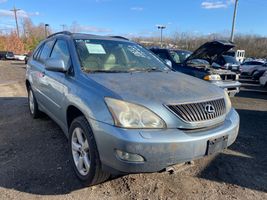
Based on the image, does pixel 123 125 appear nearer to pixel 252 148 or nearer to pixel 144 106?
pixel 144 106

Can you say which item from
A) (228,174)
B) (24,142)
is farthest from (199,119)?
(24,142)

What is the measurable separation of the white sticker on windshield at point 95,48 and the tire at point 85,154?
3.69 feet

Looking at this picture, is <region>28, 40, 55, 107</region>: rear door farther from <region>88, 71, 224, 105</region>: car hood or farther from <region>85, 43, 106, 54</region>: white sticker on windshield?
<region>88, 71, 224, 105</region>: car hood

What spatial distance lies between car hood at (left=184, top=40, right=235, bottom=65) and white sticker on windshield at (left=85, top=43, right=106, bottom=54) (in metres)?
5.11

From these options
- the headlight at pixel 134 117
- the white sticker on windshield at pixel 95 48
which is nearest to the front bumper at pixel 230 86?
the white sticker on windshield at pixel 95 48

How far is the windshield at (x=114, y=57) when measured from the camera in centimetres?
360

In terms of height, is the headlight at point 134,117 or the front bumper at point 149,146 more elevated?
the headlight at point 134,117

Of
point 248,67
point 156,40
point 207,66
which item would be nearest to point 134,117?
point 207,66

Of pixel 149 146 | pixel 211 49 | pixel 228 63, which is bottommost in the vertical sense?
pixel 228 63

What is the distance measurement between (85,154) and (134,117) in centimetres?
87

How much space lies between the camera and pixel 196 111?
8.86 ft

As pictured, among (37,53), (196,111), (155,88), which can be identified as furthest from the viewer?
(37,53)

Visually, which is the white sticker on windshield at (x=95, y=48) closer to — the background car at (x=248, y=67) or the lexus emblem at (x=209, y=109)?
the lexus emblem at (x=209, y=109)

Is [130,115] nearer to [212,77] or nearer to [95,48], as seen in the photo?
[95,48]
